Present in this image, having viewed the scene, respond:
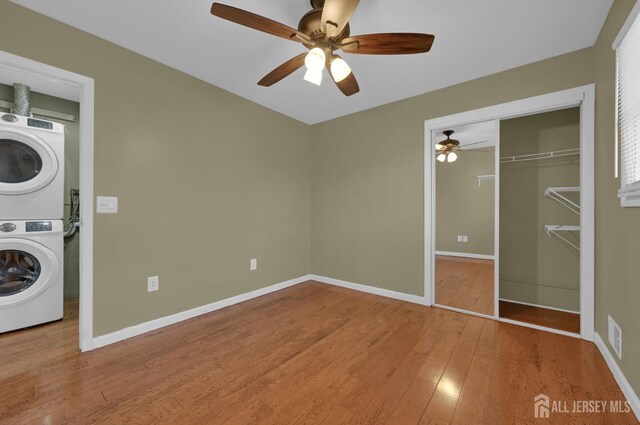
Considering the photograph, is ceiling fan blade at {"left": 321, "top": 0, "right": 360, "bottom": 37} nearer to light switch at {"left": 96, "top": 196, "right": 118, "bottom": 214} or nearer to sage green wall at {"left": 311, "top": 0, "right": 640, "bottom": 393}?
sage green wall at {"left": 311, "top": 0, "right": 640, "bottom": 393}

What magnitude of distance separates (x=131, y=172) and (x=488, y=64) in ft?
10.8

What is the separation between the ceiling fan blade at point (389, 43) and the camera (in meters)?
1.52

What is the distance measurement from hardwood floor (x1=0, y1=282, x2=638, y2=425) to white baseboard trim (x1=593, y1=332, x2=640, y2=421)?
42 millimetres

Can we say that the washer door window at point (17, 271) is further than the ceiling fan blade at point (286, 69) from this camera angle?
Yes

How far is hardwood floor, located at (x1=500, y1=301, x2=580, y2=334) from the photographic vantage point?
7.61 ft

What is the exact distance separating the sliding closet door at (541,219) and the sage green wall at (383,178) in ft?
1.81

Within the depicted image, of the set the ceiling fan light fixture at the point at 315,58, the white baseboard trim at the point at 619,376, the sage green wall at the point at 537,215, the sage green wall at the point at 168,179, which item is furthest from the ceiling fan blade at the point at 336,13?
the white baseboard trim at the point at 619,376

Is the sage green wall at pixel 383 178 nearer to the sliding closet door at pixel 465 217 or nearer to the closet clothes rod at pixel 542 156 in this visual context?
the sliding closet door at pixel 465 217

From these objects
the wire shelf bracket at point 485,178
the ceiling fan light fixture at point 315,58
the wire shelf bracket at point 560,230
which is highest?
the ceiling fan light fixture at point 315,58

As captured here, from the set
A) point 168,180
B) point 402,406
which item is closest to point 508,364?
point 402,406

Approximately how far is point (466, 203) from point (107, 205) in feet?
11.0

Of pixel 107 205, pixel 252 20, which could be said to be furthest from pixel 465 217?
pixel 107 205

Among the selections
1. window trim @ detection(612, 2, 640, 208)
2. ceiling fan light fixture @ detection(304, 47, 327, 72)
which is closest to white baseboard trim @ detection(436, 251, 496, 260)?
window trim @ detection(612, 2, 640, 208)

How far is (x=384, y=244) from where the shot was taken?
3.24 m
